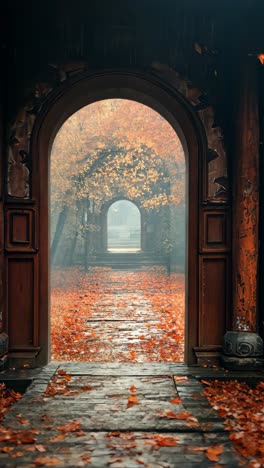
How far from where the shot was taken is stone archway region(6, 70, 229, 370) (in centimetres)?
622

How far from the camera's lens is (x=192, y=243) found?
638 cm

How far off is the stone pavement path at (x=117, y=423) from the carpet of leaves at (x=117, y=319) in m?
1.98

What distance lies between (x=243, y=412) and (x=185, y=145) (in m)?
3.63

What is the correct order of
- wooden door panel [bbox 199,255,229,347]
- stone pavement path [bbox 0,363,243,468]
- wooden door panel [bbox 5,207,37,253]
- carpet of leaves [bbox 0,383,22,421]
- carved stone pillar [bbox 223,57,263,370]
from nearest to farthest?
stone pavement path [bbox 0,363,243,468] < carpet of leaves [bbox 0,383,22,421] < carved stone pillar [bbox 223,57,263,370] < wooden door panel [bbox 5,207,37,253] < wooden door panel [bbox 199,255,229,347]

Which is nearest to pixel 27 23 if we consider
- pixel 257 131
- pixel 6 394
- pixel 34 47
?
pixel 34 47

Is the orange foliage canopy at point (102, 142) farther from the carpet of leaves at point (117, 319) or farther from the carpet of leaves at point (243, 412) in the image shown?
the carpet of leaves at point (243, 412)

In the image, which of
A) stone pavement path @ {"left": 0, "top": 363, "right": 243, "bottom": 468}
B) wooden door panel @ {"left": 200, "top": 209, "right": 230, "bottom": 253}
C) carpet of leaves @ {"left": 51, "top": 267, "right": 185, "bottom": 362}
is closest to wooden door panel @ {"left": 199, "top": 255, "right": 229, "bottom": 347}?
wooden door panel @ {"left": 200, "top": 209, "right": 230, "bottom": 253}

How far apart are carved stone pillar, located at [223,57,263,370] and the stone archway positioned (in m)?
0.34

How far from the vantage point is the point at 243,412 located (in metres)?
4.66

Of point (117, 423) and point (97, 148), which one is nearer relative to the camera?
point (117, 423)

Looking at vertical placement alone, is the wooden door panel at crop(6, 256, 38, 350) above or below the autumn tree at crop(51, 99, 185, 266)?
below

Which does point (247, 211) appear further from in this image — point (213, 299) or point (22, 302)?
point (22, 302)

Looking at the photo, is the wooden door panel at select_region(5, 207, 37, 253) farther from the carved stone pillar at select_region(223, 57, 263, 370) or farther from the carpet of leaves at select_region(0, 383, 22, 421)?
the carved stone pillar at select_region(223, 57, 263, 370)

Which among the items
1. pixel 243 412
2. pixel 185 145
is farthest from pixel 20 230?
pixel 243 412
